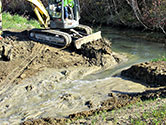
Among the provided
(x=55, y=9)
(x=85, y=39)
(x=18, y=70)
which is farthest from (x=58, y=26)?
(x=18, y=70)

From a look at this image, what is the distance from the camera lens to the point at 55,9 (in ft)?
41.2

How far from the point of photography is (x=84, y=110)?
7512mm

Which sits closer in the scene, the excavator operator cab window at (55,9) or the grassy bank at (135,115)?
the grassy bank at (135,115)

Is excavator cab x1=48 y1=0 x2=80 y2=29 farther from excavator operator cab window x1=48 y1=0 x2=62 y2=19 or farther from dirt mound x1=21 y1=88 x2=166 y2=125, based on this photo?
dirt mound x1=21 y1=88 x2=166 y2=125

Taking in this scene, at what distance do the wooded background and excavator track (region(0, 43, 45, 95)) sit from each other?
22.0 feet

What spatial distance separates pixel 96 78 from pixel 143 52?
4445 millimetres

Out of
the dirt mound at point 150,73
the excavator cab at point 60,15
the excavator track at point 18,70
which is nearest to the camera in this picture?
the dirt mound at point 150,73

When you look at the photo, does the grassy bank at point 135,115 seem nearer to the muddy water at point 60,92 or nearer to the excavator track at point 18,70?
the muddy water at point 60,92

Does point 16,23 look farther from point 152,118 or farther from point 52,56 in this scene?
point 152,118

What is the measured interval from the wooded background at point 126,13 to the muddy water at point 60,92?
6037 millimetres

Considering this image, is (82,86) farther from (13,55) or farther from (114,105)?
(13,55)

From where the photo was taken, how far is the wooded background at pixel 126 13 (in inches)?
643

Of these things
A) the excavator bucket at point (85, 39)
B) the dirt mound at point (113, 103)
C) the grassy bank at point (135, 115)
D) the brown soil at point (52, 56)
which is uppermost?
the excavator bucket at point (85, 39)

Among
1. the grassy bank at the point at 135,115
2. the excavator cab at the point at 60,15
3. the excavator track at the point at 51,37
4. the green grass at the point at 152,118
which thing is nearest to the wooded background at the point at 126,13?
the excavator cab at the point at 60,15
